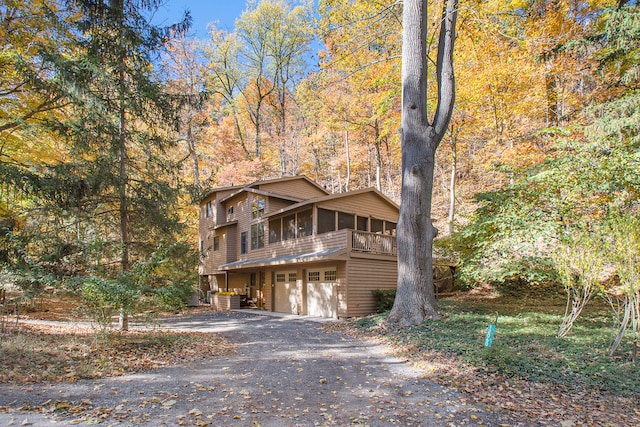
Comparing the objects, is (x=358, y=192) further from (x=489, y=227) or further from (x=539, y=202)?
(x=539, y=202)

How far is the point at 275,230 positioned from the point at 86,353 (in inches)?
471

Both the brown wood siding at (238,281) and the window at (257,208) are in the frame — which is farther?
the brown wood siding at (238,281)

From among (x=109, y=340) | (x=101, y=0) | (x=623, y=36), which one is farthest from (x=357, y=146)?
(x=109, y=340)

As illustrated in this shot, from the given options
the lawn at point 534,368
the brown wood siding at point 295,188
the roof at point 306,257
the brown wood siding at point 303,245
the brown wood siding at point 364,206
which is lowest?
Answer: the lawn at point 534,368

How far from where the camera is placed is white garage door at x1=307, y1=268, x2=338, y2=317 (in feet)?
46.1

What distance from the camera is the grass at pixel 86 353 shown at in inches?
209

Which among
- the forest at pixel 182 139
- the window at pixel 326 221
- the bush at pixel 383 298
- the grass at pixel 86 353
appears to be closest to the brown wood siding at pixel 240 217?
the window at pixel 326 221

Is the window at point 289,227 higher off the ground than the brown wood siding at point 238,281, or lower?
higher

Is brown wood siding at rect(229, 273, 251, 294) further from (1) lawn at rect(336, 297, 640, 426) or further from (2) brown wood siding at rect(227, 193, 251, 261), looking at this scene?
(1) lawn at rect(336, 297, 640, 426)

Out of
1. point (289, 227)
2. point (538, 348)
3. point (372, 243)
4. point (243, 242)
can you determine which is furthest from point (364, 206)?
point (538, 348)

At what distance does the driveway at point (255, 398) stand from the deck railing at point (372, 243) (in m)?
7.13

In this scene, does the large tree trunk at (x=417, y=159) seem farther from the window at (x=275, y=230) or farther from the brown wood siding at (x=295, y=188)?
the brown wood siding at (x=295, y=188)

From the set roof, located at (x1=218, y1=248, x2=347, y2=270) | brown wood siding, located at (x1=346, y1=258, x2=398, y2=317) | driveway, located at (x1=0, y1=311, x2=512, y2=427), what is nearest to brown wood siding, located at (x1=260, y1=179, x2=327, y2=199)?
roof, located at (x1=218, y1=248, x2=347, y2=270)

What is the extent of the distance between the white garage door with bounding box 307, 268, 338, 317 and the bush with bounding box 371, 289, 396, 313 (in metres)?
1.59
